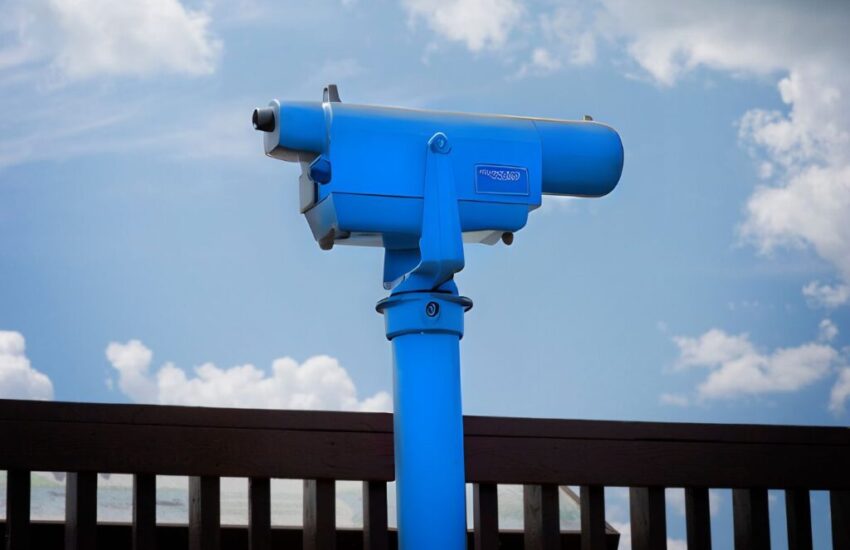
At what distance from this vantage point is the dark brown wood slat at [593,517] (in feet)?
8.07

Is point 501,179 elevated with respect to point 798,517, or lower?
elevated

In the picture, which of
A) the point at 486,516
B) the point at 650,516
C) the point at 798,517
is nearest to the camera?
the point at 486,516

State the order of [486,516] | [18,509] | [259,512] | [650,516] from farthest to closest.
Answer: [650,516]
[486,516]
[259,512]
[18,509]

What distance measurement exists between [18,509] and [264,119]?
0.89 m

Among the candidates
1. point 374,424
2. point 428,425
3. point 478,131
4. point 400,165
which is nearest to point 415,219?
point 400,165

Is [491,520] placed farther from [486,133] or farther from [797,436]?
[486,133]

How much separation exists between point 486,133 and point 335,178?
27cm

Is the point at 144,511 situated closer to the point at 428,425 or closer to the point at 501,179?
the point at 428,425

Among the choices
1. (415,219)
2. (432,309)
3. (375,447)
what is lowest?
(375,447)

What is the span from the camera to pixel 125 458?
2135 millimetres

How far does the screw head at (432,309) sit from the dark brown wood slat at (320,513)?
61 centimetres

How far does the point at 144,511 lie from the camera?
218 cm

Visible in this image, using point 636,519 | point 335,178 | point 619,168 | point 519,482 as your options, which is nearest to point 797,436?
point 636,519

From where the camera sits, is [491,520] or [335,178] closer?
[335,178]
